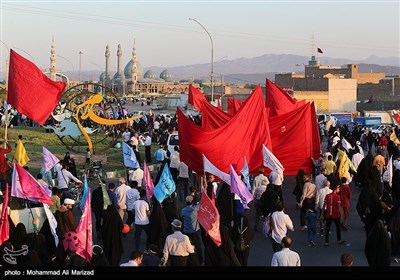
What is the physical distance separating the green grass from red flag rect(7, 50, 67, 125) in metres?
5.60

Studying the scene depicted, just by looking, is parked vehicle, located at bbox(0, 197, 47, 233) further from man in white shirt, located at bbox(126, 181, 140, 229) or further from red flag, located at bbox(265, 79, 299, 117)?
red flag, located at bbox(265, 79, 299, 117)

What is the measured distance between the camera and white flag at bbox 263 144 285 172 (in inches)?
592

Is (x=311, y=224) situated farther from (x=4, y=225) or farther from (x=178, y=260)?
(x=4, y=225)

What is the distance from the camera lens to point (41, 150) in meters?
29.1

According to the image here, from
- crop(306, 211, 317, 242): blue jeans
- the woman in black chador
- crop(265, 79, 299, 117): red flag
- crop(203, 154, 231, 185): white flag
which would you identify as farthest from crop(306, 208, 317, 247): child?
crop(265, 79, 299, 117): red flag

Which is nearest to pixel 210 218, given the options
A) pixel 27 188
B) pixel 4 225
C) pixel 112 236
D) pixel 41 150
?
pixel 112 236

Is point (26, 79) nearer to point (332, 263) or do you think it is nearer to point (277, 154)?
point (277, 154)

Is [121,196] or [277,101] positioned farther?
[277,101]

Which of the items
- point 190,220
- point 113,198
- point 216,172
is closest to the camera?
point 190,220

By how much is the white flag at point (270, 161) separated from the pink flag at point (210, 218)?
5.26m

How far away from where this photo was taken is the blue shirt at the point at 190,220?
37.2ft


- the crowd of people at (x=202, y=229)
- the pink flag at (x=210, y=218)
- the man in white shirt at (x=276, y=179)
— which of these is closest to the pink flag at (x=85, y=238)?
the crowd of people at (x=202, y=229)

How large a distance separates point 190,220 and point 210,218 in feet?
5.72

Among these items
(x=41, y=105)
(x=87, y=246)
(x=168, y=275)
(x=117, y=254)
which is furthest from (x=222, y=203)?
(x=168, y=275)
